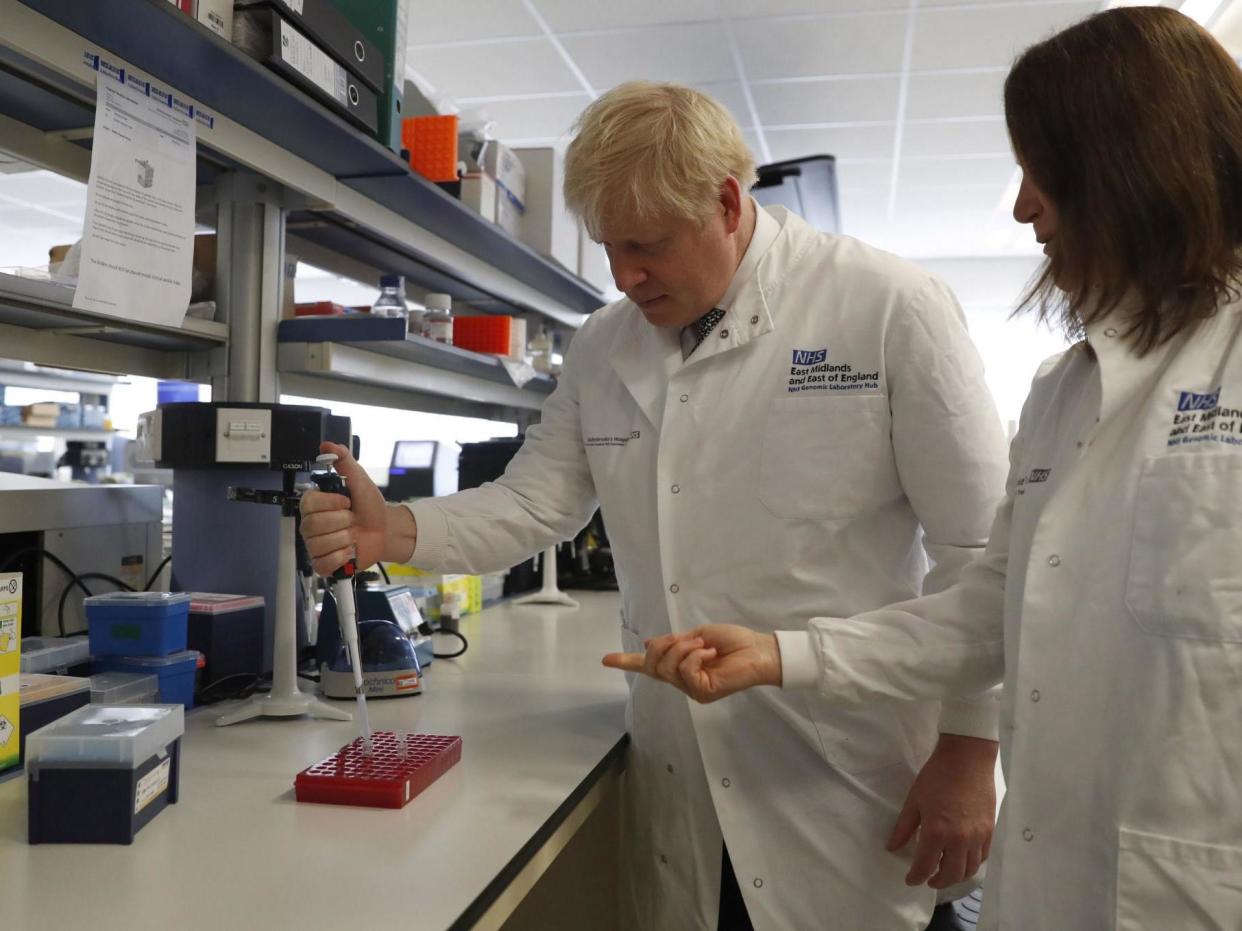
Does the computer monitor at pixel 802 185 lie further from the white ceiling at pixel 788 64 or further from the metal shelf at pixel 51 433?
the metal shelf at pixel 51 433

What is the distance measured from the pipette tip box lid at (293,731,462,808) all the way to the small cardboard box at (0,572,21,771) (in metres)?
0.29

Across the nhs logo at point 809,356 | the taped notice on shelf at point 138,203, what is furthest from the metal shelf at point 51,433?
the nhs logo at point 809,356

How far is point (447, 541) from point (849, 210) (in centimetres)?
588

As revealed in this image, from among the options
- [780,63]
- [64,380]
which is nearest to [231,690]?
[780,63]

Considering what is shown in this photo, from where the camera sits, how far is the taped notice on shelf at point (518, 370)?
229cm

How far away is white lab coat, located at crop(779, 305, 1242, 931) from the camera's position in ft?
2.43

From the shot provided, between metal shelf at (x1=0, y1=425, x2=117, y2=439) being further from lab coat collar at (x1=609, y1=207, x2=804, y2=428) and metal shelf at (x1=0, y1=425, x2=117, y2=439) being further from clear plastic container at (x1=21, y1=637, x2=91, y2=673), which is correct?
lab coat collar at (x1=609, y1=207, x2=804, y2=428)

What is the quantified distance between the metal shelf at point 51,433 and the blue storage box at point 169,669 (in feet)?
21.0

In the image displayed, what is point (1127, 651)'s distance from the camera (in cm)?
79

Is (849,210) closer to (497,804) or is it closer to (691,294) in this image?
(691,294)

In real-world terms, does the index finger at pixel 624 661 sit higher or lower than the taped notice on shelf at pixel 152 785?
higher

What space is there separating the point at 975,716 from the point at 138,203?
1.24 m

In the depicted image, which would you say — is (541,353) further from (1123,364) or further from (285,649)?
(1123,364)

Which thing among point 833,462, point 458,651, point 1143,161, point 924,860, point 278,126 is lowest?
point 924,860
